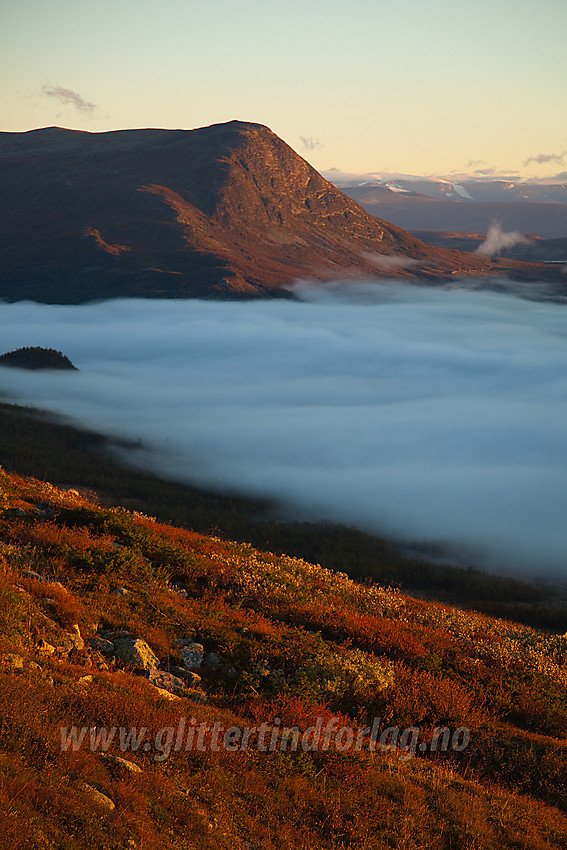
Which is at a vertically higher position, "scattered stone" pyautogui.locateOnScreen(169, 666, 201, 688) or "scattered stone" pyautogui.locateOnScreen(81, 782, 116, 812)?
"scattered stone" pyautogui.locateOnScreen(81, 782, 116, 812)

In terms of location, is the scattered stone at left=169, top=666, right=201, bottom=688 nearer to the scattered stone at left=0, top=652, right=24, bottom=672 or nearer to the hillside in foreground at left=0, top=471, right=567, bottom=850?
the hillside in foreground at left=0, top=471, right=567, bottom=850

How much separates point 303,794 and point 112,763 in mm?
2148

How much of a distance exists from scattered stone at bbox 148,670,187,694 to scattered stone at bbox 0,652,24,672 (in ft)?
6.16

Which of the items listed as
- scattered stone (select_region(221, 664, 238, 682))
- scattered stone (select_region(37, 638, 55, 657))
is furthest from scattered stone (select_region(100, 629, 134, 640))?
scattered stone (select_region(221, 664, 238, 682))

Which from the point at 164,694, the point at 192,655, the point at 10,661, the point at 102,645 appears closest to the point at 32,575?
the point at 102,645

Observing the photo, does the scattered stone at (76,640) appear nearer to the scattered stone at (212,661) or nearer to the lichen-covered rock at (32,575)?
the lichen-covered rock at (32,575)

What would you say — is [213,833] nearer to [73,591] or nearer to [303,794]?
[303,794]

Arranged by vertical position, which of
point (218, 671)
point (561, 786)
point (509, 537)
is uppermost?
point (218, 671)

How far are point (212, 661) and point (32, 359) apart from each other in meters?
180

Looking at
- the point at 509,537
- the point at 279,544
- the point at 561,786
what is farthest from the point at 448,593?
the point at 561,786

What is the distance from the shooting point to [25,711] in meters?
6.73

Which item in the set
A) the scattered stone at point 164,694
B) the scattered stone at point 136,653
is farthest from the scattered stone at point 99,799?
the scattered stone at point 136,653

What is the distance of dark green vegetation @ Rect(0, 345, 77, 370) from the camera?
17312 centimetres

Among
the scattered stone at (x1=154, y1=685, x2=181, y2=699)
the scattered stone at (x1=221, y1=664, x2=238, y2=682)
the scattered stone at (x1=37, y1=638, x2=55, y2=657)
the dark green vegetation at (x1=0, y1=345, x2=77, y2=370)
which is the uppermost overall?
the scattered stone at (x1=37, y1=638, x2=55, y2=657)
